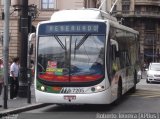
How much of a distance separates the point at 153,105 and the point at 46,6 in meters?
29.0

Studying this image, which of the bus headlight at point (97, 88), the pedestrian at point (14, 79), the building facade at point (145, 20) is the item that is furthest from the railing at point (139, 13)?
the bus headlight at point (97, 88)

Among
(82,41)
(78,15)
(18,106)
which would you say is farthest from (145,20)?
(82,41)

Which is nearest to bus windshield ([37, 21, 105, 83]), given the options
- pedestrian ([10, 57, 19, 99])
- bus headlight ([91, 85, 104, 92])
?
bus headlight ([91, 85, 104, 92])

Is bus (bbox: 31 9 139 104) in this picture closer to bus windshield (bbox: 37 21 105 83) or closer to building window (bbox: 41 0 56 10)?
bus windshield (bbox: 37 21 105 83)

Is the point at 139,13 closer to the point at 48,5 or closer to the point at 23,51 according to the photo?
the point at 48,5

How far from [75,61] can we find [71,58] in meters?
0.16

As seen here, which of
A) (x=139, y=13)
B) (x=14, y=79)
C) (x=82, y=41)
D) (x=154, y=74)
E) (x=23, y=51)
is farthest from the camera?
(x=139, y=13)

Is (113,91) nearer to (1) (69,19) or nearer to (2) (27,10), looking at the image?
(1) (69,19)

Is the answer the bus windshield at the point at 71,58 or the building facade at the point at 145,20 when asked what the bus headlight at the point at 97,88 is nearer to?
the bus windshield at the point at 71,58

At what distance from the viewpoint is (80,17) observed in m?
17.9

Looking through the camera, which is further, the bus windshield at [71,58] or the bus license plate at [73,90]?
the bus windshield at [71,58]

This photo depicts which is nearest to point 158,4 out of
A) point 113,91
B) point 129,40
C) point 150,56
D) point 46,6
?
point 150,56

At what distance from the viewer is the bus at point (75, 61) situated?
16.7m

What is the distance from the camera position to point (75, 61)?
16.8 m
